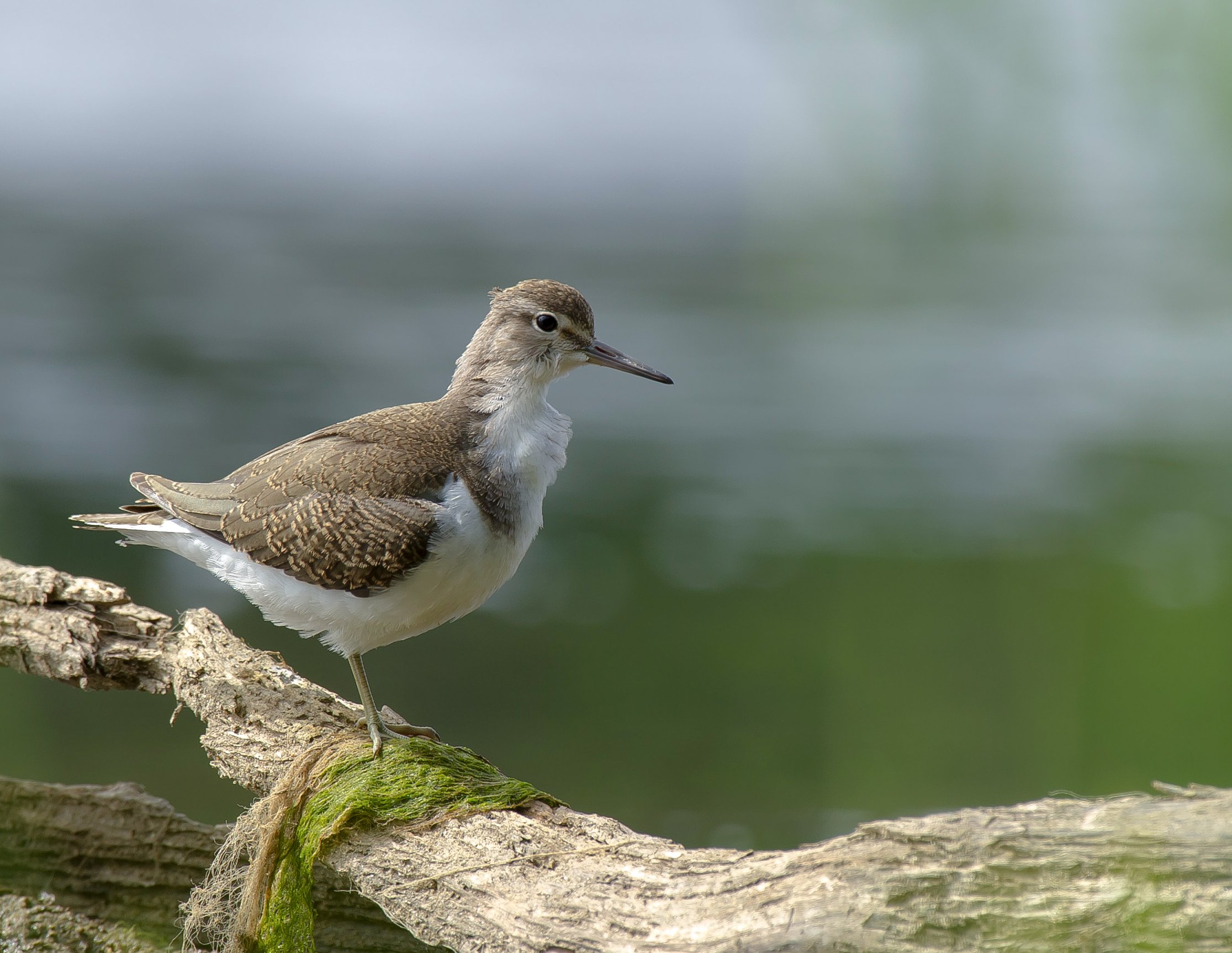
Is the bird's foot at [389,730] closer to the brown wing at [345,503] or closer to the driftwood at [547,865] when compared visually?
the driftwood at [547,865]

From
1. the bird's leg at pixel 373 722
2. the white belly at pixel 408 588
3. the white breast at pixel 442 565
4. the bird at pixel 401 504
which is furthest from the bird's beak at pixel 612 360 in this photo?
the bird's leg at pixel 373 722

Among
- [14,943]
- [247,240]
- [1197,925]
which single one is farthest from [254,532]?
[247,240]

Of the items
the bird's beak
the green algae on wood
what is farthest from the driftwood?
the bird's beak

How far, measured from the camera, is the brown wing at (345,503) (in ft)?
12.8

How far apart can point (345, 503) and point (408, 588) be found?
41 cm

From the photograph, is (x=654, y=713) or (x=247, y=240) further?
(x=247, y=240)

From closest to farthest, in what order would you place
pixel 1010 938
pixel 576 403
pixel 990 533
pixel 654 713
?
pixel 1010 938 → pixel 654 713 → pixel 990 533 → pixel 576 403

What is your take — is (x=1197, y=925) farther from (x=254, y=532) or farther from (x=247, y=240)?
(x=247, y=240)

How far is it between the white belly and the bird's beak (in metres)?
0.71

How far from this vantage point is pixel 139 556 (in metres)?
8.67

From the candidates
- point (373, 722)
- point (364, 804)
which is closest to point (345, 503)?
point (373, 722)

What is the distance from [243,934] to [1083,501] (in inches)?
355

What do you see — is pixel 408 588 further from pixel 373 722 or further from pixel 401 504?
pixel 373 722

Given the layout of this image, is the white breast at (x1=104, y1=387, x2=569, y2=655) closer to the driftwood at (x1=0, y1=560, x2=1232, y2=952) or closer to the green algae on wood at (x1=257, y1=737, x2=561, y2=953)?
the driftwood at (x1=0, y1=560, x2=1232, y2=952)
